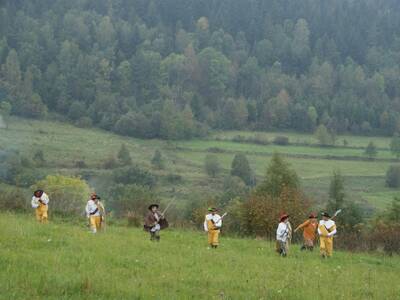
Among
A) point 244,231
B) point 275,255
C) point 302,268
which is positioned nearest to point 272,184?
point 244,231

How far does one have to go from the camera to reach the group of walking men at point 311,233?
22.7 meters

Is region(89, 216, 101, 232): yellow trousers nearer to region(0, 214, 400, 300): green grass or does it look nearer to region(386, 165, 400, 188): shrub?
region(0, 214, 400, 300): green grass

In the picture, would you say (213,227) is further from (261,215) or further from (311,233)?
(261,215)

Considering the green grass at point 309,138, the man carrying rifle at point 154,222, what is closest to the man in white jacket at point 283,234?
the man carrying rifle at point 154,222

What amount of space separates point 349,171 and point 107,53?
102 m

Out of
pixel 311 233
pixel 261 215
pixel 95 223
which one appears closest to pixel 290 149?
pixel 261 215

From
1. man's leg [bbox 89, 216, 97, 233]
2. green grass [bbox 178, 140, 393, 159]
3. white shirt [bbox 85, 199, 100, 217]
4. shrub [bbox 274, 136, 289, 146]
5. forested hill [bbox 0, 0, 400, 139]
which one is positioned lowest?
man's leg [bbox 89, 216, 97, 233]

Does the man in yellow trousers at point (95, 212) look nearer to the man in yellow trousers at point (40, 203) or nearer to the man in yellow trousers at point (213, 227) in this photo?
the man in yellow trousers at point (40, 203)

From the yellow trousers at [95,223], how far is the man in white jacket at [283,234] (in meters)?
6.75

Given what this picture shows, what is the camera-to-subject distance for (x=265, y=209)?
34406 millimetres

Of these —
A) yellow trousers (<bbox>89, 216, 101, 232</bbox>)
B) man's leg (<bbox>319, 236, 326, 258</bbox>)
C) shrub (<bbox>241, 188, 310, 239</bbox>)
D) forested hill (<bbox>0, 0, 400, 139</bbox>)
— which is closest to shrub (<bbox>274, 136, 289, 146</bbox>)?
forested hill (<bbox>0, 0, 400, 139</bbox>)

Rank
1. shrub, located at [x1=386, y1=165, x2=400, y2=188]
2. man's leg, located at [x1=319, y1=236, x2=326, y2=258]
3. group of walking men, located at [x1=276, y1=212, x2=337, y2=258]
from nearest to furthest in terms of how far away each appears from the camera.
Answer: group of walking men, located at [x1=276, y1=212, x2=337, y2=258], man's leg, located at [x1=319, y1=236, x2=326, y2=258], shrub, located at [x1=386, y1=165, x2=400, y2=188]

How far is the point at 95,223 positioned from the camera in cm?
2442

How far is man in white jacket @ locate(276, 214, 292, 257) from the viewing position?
888 inches
